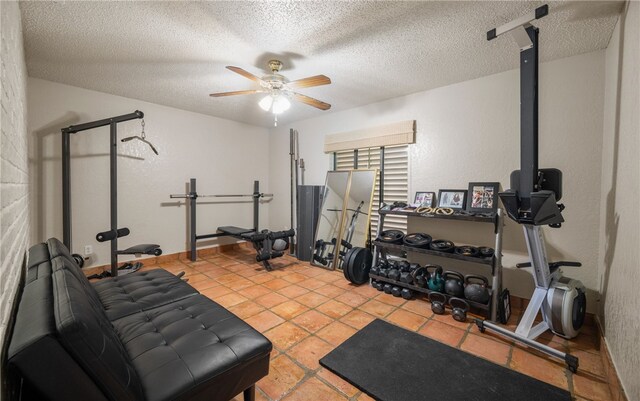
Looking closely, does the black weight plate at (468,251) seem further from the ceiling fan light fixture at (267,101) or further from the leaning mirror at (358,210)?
the ceiling fan light fixture at (267,101)

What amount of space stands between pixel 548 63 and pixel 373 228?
2.69 meters

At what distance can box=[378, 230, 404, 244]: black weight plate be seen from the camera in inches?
125

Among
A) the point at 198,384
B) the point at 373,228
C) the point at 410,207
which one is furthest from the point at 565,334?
the point at 198,384

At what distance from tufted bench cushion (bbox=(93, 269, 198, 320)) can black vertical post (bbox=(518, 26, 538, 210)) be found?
8.84ft

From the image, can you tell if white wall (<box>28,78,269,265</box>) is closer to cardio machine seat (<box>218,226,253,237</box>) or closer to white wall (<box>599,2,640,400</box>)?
cardio machine seat (<box>218,226,253,237</box>)

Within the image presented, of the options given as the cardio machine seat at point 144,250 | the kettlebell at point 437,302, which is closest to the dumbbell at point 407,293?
the kettlebell at point 437,302

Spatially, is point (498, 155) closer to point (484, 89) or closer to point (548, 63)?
point (484, 89)

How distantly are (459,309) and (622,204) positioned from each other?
143 cm

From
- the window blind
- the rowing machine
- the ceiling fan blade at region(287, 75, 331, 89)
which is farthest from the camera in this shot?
the window blind

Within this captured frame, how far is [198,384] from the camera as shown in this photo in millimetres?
1138

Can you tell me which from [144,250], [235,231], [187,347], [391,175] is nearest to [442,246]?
[391,175]

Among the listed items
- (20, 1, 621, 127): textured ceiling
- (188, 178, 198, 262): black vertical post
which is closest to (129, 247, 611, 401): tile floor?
(188, 178, 198, 262): black vertical post

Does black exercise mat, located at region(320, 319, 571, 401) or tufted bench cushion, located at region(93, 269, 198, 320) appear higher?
tufted bench cushion, located at region(93, 269, 198, 320)

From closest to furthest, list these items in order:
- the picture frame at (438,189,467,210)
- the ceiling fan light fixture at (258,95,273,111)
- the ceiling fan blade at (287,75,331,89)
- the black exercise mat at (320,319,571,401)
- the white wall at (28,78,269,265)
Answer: the black exercise mat at (320,319,571,401) < the ceiling fan blade at (287,75,331,89) < the ceiling fan light fixture at (258,95,273,111) < the picture frame at (438,189,467,210) < the white wall at (28,78,269,265)
